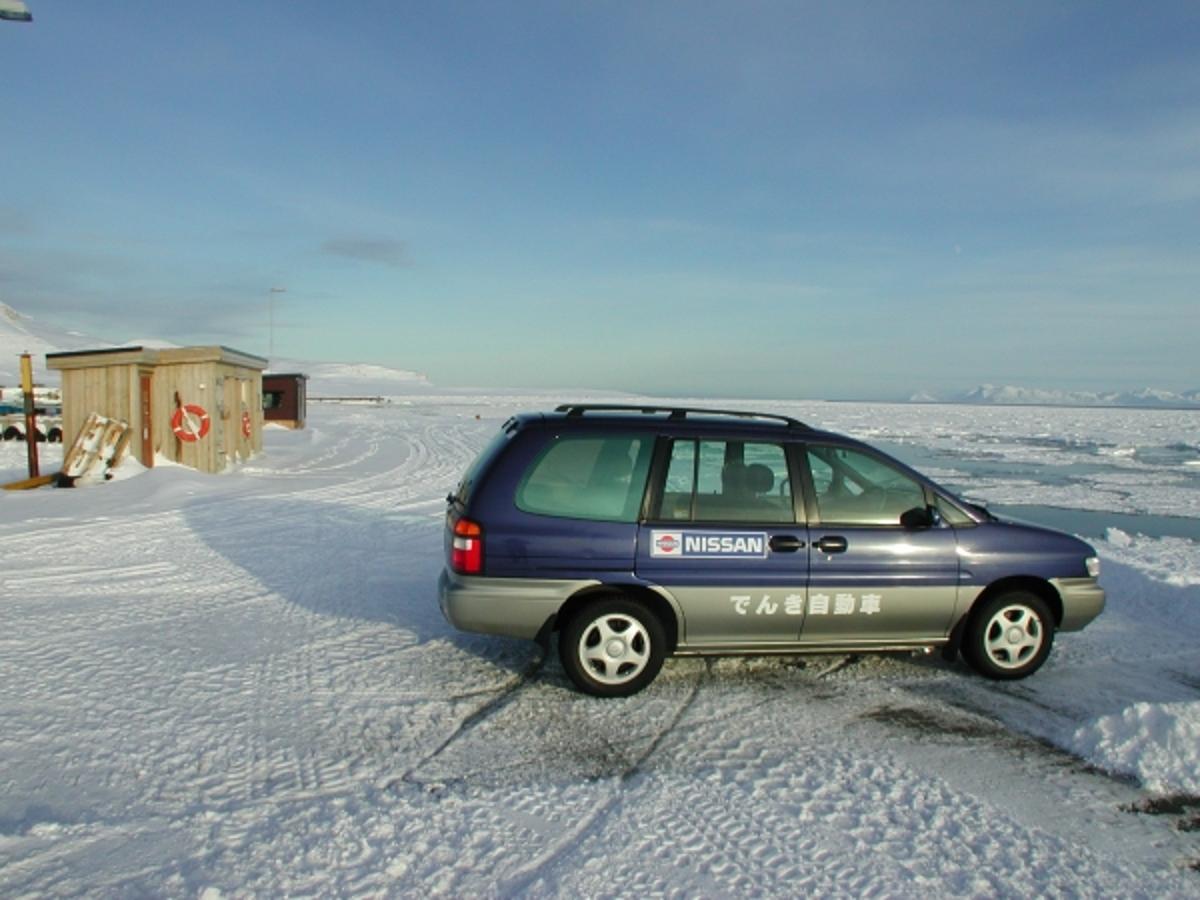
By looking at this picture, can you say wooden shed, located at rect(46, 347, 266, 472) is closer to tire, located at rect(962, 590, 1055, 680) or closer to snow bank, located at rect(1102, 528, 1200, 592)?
tire, located at rect(962, 590, 1055, 680)

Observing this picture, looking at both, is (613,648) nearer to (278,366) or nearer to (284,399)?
(284,399)

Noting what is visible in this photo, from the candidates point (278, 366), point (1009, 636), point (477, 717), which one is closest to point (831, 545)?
point (1009, 636)

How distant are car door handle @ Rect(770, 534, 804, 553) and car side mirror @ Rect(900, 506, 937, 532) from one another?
28.7 inches

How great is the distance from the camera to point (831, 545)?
5.24m

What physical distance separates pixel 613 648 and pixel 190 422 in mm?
13474

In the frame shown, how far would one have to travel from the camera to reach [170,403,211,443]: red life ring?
52.4 feet

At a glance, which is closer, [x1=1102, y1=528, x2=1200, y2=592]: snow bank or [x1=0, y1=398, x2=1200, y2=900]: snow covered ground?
[x1=0, y1=398, x2=1200, y2=900]: snow covered ground

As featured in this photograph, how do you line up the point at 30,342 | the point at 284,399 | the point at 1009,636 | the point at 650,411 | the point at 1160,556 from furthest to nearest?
the point at 30,342
the point at 284,399
the point at 1160,556
the point at 650,411
the point at 1009,636

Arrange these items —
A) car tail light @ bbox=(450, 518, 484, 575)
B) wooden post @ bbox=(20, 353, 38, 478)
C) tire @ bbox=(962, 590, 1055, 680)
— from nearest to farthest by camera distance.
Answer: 1. car tail light @ bbox=(450, 518, 484, 575)
2. tire @ bbox=(962, 590, 1055, 680)
3. wooden post @ bbox=(20, 353, 38, 478)

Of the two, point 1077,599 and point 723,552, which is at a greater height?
point 723,552

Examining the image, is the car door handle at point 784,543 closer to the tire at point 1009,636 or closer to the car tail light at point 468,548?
the tire at point 1009,636

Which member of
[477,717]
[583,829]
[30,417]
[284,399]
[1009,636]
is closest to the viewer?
[583,829]

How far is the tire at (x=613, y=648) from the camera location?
16.6ft

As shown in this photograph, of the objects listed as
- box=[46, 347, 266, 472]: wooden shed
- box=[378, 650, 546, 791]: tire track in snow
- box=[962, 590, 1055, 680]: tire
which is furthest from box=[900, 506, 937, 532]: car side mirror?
box=[46, 347, 266, 472]: wooden shed
